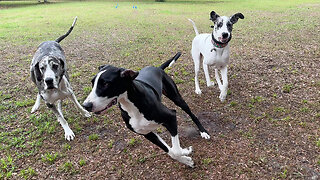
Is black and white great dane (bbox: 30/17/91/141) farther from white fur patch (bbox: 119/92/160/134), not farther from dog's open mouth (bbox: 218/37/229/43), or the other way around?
dog's open mouth (bbox: 218/37/229/43)

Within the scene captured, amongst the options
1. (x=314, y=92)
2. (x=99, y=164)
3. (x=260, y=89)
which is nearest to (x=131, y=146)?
(x=99, y=164)

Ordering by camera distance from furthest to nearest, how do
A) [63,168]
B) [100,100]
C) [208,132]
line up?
[208,132], [63,168], [100,100]

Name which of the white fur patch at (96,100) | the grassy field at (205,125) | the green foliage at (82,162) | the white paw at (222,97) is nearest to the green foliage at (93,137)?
the grassy field at (205,125)

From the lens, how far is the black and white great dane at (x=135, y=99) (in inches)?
90.1

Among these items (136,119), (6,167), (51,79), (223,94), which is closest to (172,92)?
(136,119)

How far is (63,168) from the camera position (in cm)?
360

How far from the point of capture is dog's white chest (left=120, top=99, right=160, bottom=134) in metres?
2.58

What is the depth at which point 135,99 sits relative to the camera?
254cm

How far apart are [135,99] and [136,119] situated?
25 centimetres

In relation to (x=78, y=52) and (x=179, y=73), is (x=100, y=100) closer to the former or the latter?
(x=179, y=73)

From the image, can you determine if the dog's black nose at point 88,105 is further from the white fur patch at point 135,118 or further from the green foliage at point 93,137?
the green foliage at point 93,137

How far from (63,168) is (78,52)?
6541 millimetres

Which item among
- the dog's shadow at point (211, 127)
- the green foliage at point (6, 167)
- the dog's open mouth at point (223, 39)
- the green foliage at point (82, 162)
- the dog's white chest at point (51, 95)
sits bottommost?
the green foliage at point (6, 167)

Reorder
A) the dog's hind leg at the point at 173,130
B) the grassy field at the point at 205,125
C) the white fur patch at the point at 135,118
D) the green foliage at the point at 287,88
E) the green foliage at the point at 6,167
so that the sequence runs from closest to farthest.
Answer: the white fur patch at the point at 135,118
the dog's hind leg at the point at 173,130
the grassy field at the point at 205,125
the green foliage at the point at 6,167
the green foliage at the point at 287,88
